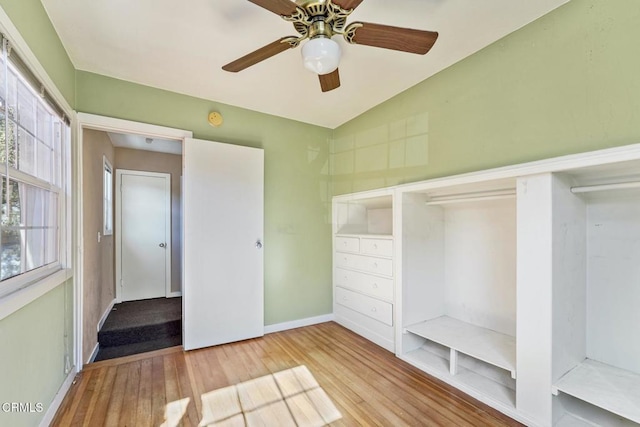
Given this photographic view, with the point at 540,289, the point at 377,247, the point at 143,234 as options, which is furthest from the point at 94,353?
the point at 540,289

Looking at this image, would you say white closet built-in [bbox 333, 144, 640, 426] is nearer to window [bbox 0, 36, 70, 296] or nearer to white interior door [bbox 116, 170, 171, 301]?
window [bbox 0, 36, 70, 296]

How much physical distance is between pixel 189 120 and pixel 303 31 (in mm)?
1771

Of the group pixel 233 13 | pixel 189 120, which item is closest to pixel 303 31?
pixel 233 13

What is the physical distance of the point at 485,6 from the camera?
1668mm

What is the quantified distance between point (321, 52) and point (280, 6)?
266 millimetres

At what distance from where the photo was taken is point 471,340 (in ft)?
7.02

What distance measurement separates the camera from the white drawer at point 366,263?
2682mm

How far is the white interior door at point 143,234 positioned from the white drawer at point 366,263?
291 cm

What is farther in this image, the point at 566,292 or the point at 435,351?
the point at 435,351

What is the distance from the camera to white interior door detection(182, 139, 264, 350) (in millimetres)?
2652

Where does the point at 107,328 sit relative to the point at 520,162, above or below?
below

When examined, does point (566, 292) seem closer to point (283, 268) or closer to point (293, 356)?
point (293, 356)

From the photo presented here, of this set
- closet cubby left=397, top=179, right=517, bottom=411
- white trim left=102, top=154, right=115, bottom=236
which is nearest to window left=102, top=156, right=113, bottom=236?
white trim left=102, top=154, right=115, bottom=236

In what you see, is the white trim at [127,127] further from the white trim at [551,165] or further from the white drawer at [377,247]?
the white trim at [551,165]
